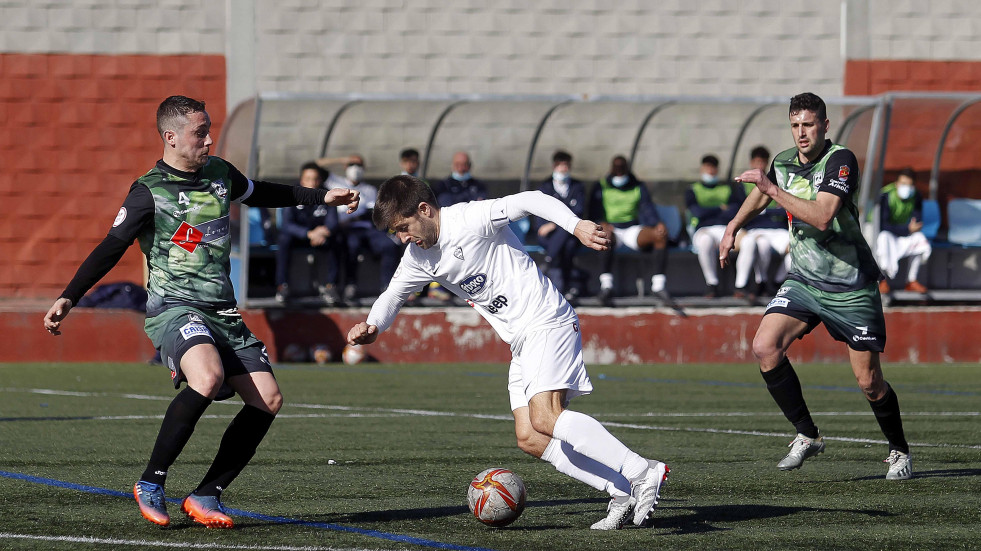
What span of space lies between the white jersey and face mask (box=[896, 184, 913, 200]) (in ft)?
36.8

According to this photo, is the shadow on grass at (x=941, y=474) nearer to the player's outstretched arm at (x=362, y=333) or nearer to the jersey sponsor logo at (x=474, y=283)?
the jersey sponsor logo at (x=474, y=283)

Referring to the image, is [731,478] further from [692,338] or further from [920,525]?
[692,338]

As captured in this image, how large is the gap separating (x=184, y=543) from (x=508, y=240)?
1.72m

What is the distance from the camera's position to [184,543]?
498cm

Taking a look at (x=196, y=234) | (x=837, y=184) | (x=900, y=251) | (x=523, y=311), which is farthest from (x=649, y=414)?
(x=900, y=251)

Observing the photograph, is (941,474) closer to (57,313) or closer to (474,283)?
(474,283)

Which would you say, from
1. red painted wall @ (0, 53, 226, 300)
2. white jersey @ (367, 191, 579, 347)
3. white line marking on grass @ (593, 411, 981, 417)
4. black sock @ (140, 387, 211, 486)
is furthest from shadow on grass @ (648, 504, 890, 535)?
red painted wall @ (0, 53, 226, 300)

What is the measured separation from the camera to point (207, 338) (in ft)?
17.3

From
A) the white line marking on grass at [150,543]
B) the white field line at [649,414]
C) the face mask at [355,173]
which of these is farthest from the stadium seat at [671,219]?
the white line marking on grass at [150,543]

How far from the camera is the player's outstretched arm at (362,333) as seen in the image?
5.39 metres

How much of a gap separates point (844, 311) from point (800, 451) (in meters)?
0.74

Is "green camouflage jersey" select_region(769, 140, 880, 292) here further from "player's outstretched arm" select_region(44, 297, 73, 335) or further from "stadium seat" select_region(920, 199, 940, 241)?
"stadium seat" select_region(920, 199, 940, 241)

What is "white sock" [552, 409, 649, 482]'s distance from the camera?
514cm

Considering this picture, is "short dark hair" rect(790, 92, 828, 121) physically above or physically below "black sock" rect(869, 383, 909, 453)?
above
